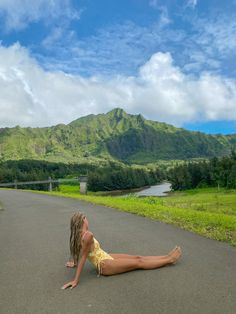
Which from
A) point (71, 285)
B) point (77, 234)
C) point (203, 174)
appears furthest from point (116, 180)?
point (71, 285)

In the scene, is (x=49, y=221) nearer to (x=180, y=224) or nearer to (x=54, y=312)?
(x=180, y=224)

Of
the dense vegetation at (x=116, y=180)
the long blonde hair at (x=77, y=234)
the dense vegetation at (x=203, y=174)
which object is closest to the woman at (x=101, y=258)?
the long blonde hair at (x=77, y=234)

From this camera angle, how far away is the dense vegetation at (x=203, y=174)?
115m

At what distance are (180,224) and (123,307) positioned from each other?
750 centimetres

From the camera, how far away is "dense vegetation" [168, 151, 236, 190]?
115312mm

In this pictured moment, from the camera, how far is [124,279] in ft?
23.0

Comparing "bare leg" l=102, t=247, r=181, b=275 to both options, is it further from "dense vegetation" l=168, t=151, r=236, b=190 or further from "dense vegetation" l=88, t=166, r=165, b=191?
"dense vegetation" l=88, t=166, r=165, b=191

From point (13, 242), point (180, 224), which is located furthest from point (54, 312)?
point (180, 224)

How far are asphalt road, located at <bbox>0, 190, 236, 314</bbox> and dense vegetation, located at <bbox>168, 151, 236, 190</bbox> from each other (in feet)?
341

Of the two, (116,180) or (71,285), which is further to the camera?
(116,180)

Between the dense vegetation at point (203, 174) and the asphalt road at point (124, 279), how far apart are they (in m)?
104

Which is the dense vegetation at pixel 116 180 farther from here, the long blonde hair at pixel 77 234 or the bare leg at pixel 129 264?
the bare leg at pixel 129 264

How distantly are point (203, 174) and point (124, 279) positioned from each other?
12433cm

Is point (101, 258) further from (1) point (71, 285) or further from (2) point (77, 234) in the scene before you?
(1) point (71, 285)
